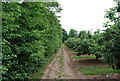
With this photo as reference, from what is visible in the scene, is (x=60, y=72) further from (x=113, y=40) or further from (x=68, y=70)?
(x=113, y=40)

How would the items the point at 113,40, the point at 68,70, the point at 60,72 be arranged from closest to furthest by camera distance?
the point at 113,40 < the point at 60,72 < the point at 68,70

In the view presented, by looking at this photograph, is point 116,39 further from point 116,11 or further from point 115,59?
point 116,11

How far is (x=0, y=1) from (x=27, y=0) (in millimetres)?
1987

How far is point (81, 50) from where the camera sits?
538 inches

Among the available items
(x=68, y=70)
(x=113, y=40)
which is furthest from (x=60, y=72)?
(x=113, y=40)

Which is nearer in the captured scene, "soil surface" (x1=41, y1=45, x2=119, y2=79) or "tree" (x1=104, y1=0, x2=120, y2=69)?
"tree" (x1=104, y1=0, x2=120, y2=69)

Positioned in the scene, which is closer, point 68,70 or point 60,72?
point 60,72

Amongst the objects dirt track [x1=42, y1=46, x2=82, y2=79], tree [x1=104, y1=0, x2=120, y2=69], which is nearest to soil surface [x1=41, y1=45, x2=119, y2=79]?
dirt track [x1=42, y1=46, x2=82, y2=79]

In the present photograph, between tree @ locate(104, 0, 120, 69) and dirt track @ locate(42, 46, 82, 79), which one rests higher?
tree @ locate(104, 0, 120, 69)

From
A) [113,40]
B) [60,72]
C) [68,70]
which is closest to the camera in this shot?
[113,40]

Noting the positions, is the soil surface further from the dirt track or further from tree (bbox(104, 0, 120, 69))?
tree (bbox(104, 0, 120, 69))

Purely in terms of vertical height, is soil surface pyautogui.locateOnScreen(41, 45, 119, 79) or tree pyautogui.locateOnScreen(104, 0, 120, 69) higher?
tree pyautogui.locateOnScreen(104, 0, 120, 69)

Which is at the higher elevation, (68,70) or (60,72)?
(60,72)

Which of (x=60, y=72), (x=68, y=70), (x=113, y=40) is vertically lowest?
(x=68, y=70)
